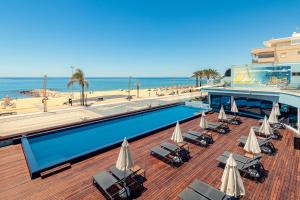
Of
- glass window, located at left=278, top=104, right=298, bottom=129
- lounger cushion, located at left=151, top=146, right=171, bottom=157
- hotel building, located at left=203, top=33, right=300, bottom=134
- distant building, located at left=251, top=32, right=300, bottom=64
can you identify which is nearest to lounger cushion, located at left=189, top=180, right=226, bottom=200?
lounger cushion, located at left=151, top=146, right=171, bottom=157

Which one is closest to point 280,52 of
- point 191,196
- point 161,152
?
point 161,152

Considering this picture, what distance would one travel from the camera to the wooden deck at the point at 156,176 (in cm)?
635

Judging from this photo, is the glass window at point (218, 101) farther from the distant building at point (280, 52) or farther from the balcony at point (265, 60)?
the balcony at point (265, 60)

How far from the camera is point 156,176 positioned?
7414 millimetres

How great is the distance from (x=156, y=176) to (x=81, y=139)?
27.7 ft

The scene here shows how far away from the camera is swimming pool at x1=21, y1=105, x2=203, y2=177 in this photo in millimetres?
9799

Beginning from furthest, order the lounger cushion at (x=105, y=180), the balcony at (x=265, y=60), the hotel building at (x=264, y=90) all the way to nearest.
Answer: the balcony at (x=265, y=60) < the hotel building at (x=264, y=90) < the lounger cushion at (x=105, y=180)

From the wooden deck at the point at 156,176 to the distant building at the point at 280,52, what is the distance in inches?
948

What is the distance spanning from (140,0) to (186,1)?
7.08 meters

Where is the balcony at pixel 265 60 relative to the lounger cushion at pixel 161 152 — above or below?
above

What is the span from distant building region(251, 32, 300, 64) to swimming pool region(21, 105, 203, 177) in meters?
21.9

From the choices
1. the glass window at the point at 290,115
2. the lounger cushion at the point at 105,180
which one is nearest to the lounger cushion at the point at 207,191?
the lounger cushion at the point at 105,180

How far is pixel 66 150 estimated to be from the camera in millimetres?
12031

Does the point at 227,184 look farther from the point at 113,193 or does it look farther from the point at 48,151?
the point at 48,151
